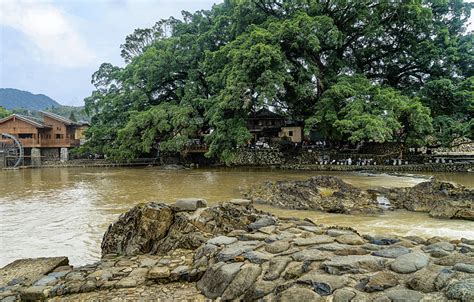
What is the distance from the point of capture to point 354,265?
12.7 feet

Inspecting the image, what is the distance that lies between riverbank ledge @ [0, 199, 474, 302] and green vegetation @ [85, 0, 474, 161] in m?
17.0

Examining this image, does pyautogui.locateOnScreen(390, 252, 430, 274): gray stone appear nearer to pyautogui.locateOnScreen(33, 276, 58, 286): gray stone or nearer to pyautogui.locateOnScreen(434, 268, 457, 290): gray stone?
pyautogui.locateOnScreen(434, 268, 457, 290): gray stone

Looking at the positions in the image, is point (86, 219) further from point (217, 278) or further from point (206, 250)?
point (217, 278)

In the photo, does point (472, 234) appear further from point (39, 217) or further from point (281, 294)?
point (39, 217)

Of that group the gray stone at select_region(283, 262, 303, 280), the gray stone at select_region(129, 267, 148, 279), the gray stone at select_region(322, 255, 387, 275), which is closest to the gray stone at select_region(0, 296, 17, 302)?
the gray stone at select_region(129, 267, 148, 279)

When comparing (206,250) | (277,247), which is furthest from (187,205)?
(277,247)

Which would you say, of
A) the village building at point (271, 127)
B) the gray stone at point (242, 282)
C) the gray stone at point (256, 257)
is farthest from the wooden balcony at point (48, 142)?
the gray stone at point (242, 282)

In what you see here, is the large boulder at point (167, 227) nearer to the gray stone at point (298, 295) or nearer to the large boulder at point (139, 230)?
the large boulder at point (139, 230)

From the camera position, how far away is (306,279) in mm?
3725

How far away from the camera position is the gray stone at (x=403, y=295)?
122 inches

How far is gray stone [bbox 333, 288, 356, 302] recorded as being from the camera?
131 inches

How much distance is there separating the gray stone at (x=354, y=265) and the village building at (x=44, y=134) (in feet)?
135

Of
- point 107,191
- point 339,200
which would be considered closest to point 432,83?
point 339,200

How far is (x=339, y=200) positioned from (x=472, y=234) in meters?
3.93
